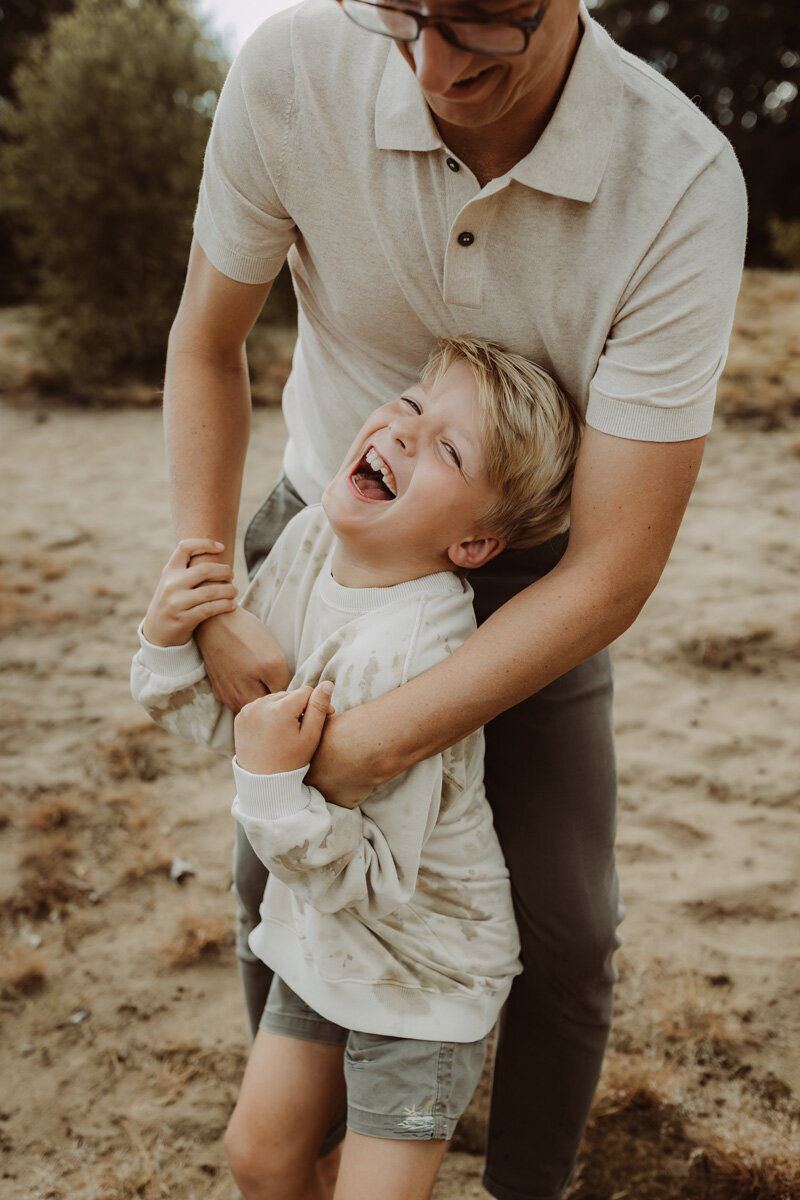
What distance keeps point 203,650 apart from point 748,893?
191cm

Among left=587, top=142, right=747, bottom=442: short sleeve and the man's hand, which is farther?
the man's hand

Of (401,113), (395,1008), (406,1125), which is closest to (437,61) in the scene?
(401,113)

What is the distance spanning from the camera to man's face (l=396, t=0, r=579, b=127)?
3.64 ft

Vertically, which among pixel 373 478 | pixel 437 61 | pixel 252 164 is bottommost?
pixel 373 478

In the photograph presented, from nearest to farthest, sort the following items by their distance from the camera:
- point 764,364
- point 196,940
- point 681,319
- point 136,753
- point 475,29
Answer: point 475,29
point 681,319
point 196,940
point 136,753
point 764,364

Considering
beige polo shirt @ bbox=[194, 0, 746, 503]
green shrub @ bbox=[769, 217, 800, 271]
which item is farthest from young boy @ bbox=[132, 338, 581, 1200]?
green shrub @ bbox=[769, 217, 800, 271]

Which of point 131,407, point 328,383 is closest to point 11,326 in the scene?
point 131,407

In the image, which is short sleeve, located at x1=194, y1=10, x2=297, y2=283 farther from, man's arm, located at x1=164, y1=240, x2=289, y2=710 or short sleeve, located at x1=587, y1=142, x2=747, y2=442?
short sleeve, located at x1=587, y1=142, x2=747, y2=442

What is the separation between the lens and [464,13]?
1106 millimetres

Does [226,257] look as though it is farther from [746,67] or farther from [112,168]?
[746,67]

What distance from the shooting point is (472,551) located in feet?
4.94

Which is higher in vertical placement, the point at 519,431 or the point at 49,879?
the point at 519,431

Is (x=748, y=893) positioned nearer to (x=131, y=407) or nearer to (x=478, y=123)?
(x=478, y=123)

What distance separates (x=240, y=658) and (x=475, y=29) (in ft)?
2.94
